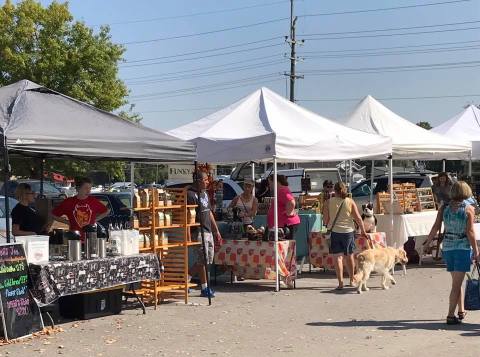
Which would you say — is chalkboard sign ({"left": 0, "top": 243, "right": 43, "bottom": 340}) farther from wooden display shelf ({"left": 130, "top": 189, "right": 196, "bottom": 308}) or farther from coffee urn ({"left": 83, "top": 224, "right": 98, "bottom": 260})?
wooden display shelf ({"left": 130, "top": 189, "right": 196, "bottom": 308})

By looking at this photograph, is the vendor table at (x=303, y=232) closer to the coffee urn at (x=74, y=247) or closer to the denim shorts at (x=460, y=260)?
the denim shorts at (x=460, y=260)

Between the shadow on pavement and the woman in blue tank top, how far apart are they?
147 mm

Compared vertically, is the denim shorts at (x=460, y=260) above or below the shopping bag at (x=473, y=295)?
above

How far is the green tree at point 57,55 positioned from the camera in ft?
85.6

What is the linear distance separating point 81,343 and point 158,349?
873mm

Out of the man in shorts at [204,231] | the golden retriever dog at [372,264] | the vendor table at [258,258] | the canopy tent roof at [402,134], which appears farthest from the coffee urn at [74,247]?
the canopy tent roof at [402,134]

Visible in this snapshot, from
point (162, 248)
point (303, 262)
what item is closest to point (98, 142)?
point (162, 248)

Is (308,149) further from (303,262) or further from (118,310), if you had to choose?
(118,310)

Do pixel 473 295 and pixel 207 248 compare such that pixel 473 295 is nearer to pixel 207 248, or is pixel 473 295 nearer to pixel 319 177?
pixel 207 248

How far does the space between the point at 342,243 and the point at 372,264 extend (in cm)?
56

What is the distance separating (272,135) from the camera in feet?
34.3

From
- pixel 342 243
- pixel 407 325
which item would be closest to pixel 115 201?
pixel 342 243

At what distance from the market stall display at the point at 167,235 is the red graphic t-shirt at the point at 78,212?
61 centimetres

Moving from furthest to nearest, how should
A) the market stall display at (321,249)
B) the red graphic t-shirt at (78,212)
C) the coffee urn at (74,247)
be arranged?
the market stall display at (321,249) → the red graphic t-shirt at (78,212) → the coffee urn at (74,247)
